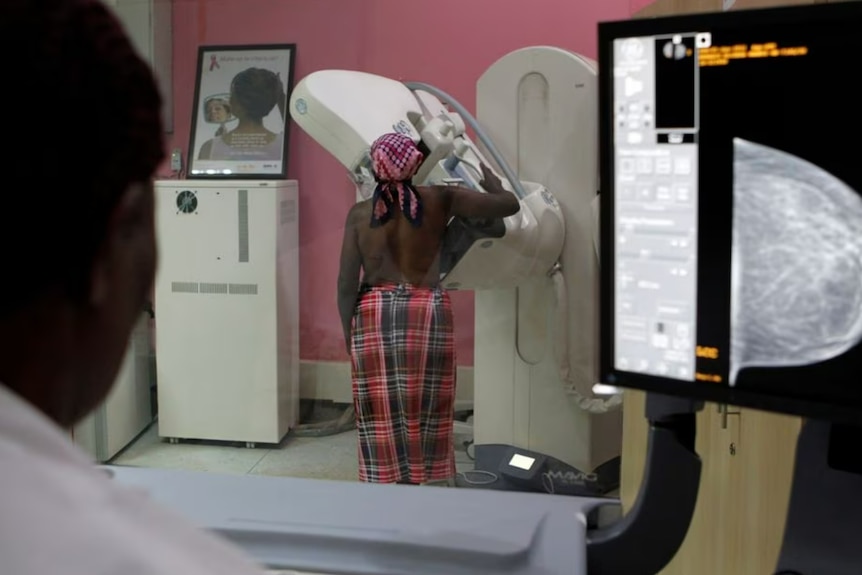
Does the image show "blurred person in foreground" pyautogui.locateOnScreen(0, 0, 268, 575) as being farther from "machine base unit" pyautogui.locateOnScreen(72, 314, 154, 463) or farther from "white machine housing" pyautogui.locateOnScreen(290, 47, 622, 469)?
"machine base unit" pyautogui.locateOnScreen(72, 314, 154, 463)

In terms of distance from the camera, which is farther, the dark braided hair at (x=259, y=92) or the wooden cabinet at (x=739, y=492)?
the dark braided hair at (x=259, y=92)

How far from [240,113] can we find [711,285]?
232 centimetres

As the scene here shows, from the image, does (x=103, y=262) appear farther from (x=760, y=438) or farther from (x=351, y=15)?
(x=351, y=15)

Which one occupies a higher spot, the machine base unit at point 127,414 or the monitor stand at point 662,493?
the monitor stand at point 662,493

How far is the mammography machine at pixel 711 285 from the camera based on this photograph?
0.66 metres

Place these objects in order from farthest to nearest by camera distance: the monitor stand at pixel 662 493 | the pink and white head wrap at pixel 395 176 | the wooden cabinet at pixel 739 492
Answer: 1. the pink and white head wrap at pixel 395 176
2. the wooden cabinet at pixel 739 492
3. the monitor stand at pixel 662 493

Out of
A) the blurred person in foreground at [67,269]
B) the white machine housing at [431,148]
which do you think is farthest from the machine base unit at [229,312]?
the blurred person in foreground at [67,269]

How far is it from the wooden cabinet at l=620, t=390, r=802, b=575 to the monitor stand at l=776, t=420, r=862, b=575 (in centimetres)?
13

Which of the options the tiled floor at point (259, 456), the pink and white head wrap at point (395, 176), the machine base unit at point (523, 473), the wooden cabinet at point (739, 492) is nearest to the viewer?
the wooden cabinet at point (739, 492)

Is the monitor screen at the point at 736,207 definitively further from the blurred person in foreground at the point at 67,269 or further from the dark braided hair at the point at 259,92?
the dark braided hair at the point at 259,92

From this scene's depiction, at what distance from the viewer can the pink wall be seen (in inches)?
110

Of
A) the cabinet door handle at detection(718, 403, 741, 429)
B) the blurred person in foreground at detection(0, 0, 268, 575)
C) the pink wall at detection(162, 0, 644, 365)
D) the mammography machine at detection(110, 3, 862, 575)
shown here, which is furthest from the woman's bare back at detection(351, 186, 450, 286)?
the blurred person in foreground at detection(0, 0, 268, 575)

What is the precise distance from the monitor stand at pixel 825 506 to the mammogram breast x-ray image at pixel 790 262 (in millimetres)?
105

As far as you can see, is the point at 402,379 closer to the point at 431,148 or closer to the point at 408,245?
the point at 408,245
